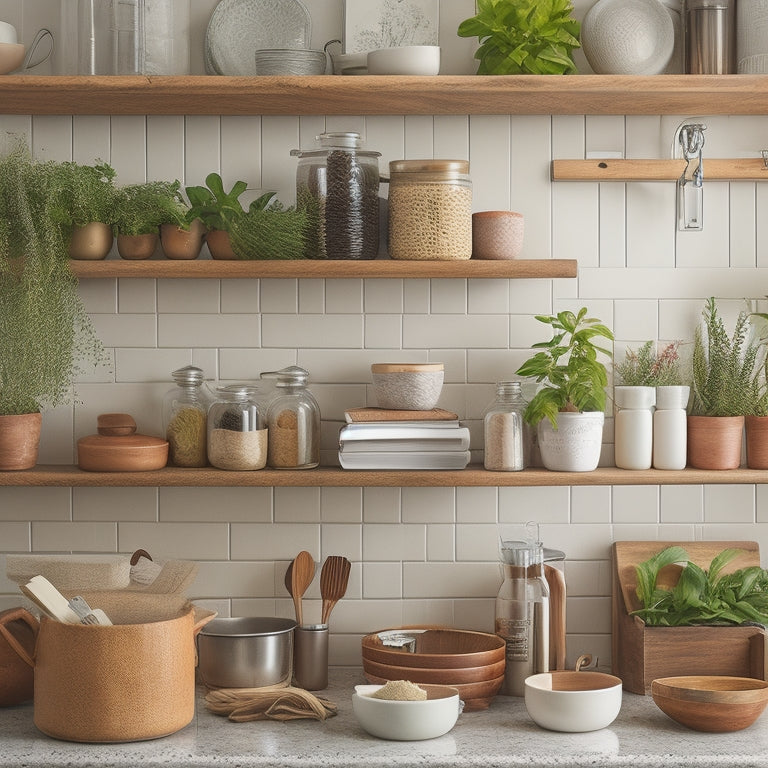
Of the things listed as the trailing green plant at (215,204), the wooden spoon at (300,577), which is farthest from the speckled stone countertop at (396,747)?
the trailing green plant at (215,204)

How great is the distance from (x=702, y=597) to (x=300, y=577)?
846 millimetres

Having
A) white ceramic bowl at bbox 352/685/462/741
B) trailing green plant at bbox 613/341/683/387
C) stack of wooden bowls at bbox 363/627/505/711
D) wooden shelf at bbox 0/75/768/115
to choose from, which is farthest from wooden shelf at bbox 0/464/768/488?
wooden shelf at bbox 0/75/768/115

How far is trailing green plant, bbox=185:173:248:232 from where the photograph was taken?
2195 mm

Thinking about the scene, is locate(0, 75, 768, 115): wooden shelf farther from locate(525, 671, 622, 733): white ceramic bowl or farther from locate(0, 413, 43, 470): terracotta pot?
locate(525, 671, 622, 733): white ceramic bowl

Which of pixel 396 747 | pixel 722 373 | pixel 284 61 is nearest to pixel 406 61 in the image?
pixel 284 61

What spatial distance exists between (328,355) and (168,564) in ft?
1.97

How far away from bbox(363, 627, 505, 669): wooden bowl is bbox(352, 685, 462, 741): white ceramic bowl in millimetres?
146

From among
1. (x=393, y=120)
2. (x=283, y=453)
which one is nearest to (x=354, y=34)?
(x=393, y=120)

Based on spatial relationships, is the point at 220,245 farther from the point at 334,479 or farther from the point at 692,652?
the point at 692,652

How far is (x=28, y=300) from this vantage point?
7.08ft

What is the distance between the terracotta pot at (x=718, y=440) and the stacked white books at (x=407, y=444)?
51cm

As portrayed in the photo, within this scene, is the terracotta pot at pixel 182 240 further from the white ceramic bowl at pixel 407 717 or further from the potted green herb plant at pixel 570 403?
the white ceramic bowl at pixel 407 717

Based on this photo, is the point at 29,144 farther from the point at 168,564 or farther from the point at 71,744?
the point at 71,744

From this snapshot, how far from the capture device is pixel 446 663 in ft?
6.76
